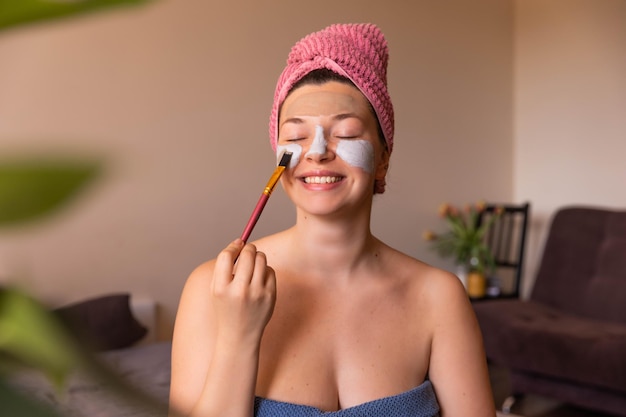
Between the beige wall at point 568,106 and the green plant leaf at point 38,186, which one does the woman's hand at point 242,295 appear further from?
the beige wall at point 568,106

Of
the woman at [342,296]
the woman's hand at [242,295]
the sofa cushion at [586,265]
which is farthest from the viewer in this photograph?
the sofa cushion at [586,265]

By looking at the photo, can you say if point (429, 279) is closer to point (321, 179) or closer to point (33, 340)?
point (321, 179)

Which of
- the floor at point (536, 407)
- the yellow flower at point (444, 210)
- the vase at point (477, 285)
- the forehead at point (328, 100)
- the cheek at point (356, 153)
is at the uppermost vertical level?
the forehead at point (328, 100)

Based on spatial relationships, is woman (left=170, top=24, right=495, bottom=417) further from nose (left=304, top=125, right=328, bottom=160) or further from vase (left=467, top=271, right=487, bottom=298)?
vase (left=467, top=271, right=487, bottom=298)

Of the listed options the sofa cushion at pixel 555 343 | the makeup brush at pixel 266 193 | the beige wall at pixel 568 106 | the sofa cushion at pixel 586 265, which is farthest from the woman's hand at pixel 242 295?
the beige wall at pixel 568 106

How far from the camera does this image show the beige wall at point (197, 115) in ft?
9.66

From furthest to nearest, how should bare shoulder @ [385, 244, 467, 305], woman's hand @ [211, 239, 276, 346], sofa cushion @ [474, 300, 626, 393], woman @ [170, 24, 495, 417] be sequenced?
sofa cushion @ [474, 300, 626, 393]
bare shoulder @ [385, 244, 467, 305]
woman @ [170, 24, 495, 417]
woman's hand @ [211, 239, 276, 346]

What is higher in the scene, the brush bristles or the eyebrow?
the eyebrow

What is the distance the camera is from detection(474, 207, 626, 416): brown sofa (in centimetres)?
313

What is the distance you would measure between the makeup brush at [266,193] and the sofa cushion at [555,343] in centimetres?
233

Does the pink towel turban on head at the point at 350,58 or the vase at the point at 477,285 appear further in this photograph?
the vase at the point at 477,285

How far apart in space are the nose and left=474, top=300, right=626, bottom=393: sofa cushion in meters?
2.30

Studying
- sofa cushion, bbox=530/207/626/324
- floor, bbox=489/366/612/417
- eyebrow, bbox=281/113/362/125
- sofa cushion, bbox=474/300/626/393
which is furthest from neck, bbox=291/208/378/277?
sofa cushion, bbox=530/207/626/324

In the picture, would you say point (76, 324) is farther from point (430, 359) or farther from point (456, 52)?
point (456, 52)
